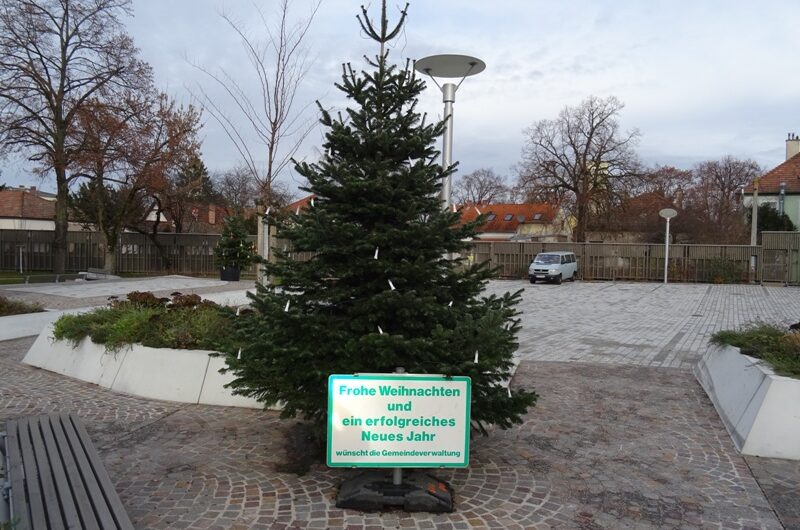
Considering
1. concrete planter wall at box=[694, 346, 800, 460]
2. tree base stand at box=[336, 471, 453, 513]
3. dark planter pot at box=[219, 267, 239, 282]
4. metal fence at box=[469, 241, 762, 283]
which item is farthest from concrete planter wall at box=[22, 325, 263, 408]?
metal fence at box=[469, 241, 762, 283]

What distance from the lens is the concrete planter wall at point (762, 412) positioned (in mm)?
4895

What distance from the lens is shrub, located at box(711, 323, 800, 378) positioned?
5.40 metres

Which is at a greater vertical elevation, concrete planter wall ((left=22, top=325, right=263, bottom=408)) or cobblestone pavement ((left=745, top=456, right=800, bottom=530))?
concrete planter wall ((left=22, top=325, right=263, bottom=408))

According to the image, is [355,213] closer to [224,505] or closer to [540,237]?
[224,505]

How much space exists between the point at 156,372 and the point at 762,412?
6500 mm

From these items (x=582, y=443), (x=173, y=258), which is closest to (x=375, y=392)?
(x=582, y=443)

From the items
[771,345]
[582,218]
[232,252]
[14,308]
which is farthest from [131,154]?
[582,218]

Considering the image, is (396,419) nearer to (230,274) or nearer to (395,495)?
(395,495)

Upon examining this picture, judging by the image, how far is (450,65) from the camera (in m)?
8.05

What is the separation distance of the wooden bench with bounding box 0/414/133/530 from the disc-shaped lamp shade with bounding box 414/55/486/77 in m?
6.29

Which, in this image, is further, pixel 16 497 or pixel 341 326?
pixel 341 326

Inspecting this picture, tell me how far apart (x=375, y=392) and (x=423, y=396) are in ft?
1.05

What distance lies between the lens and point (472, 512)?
3.79m

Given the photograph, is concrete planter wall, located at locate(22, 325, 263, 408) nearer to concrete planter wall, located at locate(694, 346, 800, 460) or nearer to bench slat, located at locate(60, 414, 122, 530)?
bench slat, located at locate(60, 414, 122, 530)
